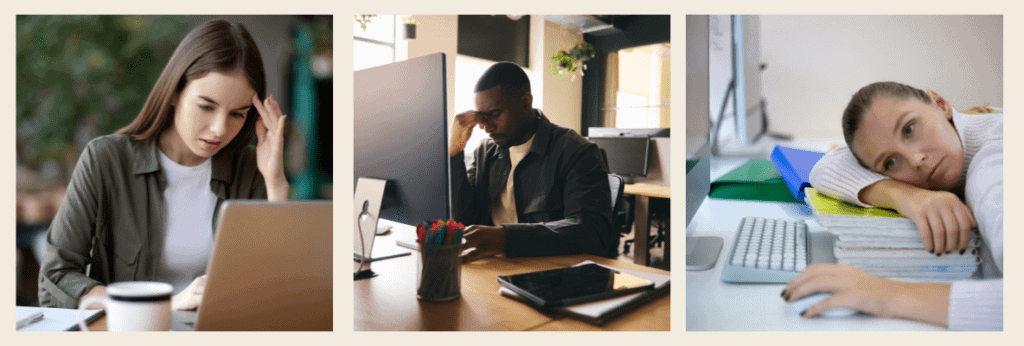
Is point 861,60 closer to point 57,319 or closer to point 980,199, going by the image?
point 980,199

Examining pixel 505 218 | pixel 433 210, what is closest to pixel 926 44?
pixel 505 218

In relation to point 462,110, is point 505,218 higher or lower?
lower

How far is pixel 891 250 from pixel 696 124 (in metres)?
0.35

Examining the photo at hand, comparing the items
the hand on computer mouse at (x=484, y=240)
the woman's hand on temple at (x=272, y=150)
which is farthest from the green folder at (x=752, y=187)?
the woman's hand on temple at (x=272, y=150)

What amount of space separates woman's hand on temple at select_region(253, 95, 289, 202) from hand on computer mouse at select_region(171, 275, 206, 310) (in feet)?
0.65

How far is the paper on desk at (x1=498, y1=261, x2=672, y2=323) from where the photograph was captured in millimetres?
841

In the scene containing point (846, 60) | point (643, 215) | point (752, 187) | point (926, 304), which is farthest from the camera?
point (752, 187)

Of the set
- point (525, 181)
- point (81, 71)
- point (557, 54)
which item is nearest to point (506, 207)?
point (525, 181)

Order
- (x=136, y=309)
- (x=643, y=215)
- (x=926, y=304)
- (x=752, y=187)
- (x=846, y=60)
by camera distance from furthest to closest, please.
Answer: (x=752, y=187) → (x=846, y=60) → (x=643, y=215) → (x=136, y=309) → (x=926, y=304)

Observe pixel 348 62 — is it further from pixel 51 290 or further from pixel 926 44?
pixel 926 44

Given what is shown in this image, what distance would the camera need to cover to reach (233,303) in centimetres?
88

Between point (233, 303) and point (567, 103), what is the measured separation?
650 millimetres

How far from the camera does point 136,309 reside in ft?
2.87
